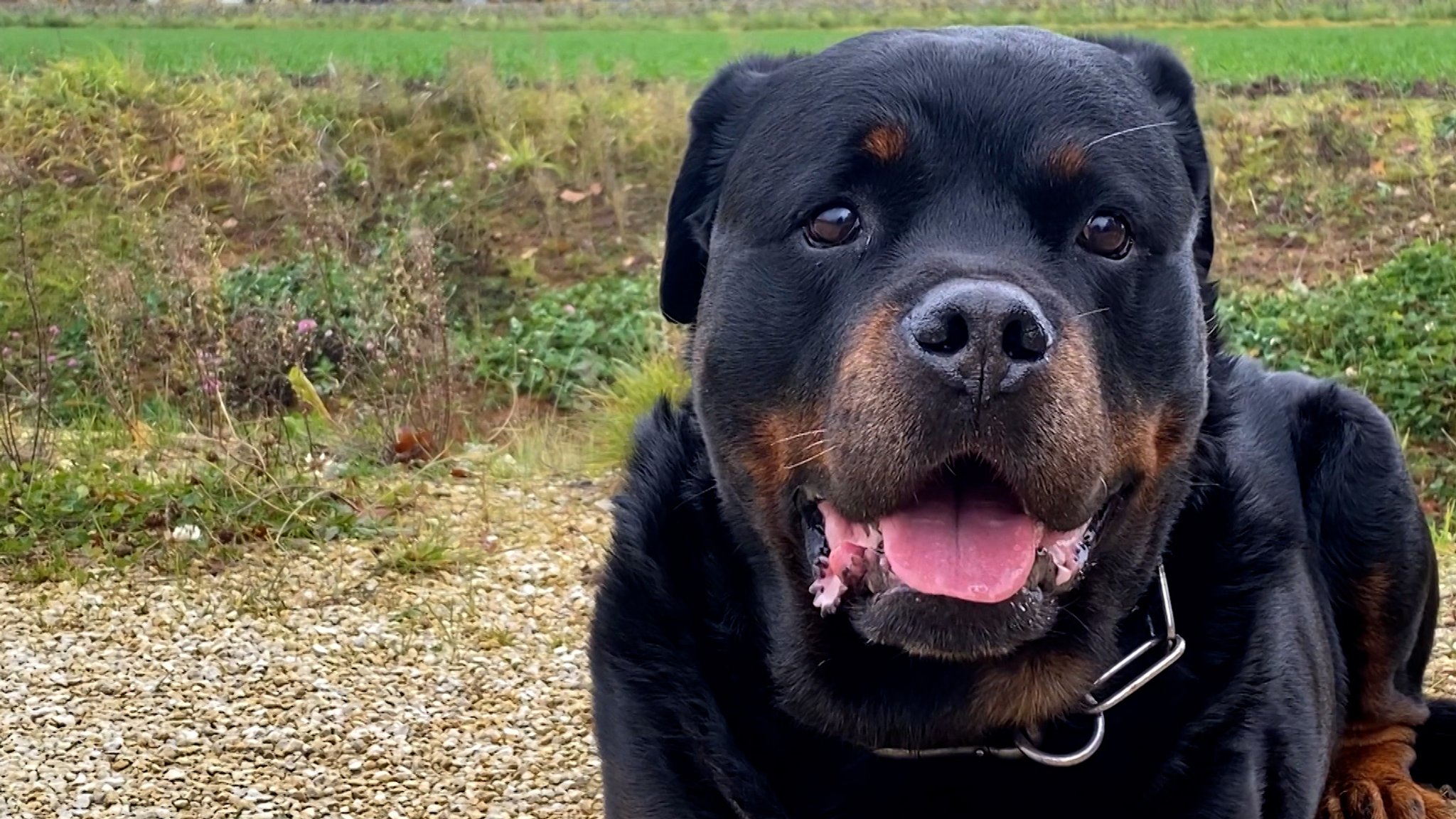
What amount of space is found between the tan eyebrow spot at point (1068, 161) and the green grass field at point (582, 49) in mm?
6565

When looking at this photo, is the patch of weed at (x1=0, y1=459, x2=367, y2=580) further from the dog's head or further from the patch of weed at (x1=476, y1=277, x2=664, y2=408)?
the dog's head

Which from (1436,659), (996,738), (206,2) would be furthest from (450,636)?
(206,2)

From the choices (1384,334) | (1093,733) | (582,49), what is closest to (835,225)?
(1093,733)

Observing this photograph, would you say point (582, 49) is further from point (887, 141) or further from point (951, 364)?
point (951, 364)

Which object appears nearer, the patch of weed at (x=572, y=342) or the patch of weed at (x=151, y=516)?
the patch of weed at (x=151, y=516)

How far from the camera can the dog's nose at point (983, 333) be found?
6.55ft

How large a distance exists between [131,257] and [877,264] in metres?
6.91

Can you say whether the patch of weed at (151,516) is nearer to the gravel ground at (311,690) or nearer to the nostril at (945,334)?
the gravel ground at (311,690)

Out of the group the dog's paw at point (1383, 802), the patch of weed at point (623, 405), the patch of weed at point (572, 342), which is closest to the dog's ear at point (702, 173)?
the dog's paw at point (1383, 802)

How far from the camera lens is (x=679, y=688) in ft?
8.27

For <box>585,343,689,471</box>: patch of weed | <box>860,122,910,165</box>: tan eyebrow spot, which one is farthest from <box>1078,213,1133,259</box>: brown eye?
<box>585,343,689,471</box>: patch of weed

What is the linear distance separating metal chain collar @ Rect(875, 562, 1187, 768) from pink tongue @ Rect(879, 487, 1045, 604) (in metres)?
0.34

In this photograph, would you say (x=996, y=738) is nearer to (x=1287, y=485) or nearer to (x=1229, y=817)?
(x=1229, y=817)

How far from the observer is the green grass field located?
381 inches
